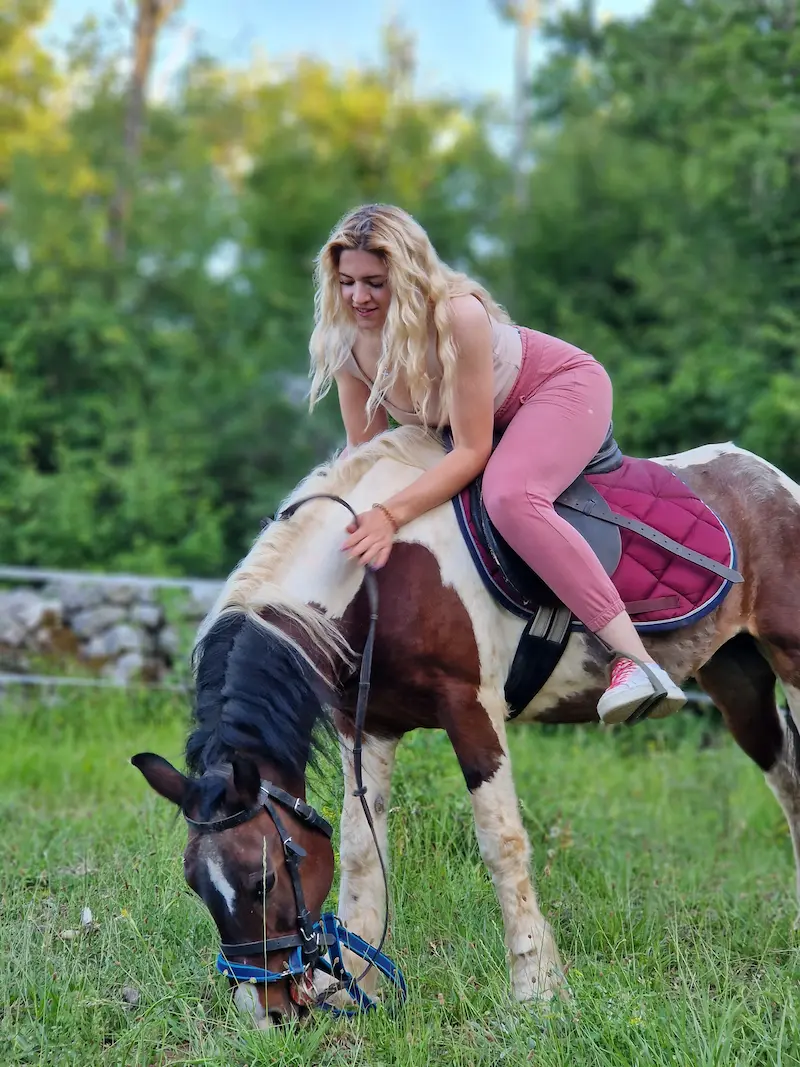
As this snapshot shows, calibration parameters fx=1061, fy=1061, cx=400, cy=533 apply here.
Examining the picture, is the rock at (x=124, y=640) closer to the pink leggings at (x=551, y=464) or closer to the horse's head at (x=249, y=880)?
the pink leggings at (x=551, y=464)

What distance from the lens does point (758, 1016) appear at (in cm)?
264

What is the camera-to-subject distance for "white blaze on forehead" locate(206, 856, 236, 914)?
8.14 ft

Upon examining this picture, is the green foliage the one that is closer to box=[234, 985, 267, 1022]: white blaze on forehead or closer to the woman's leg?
the woman's leg

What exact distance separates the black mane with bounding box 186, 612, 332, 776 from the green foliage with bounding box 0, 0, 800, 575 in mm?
5660

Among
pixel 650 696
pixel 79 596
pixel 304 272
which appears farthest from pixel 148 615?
pixel 304 272

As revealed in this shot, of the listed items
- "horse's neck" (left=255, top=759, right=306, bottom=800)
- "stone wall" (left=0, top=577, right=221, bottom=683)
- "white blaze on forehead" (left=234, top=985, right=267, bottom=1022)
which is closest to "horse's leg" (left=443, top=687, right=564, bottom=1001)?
"horse's neck" (left=255, top=759, right=306, bottom=800)

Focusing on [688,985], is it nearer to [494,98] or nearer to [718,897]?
[718,897]

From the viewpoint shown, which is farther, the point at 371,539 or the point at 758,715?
the point at 758,715

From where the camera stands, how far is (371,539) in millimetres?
2865

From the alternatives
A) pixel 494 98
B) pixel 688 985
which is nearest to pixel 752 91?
pixel 688 985

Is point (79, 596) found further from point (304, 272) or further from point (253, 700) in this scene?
point (304, 272)

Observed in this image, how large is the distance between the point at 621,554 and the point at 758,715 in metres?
1.09

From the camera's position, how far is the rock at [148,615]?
7.74 metres

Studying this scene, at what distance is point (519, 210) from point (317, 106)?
7.97 metres
